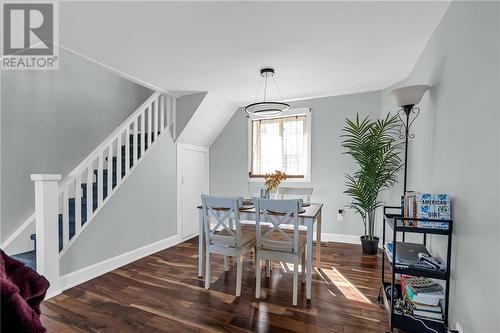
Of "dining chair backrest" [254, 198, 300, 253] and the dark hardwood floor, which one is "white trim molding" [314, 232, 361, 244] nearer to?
the dark hardwood floor

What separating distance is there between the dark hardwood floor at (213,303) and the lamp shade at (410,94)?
5.92 feet

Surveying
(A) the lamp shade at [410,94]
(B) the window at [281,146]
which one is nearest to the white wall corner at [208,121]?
(B) the window at [281,146]

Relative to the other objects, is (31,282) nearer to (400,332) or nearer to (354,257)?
(400,332)

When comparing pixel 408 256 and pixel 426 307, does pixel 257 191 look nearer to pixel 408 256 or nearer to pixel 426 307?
pixel 408 256

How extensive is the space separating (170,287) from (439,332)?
7.41 ft

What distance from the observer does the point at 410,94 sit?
201cm

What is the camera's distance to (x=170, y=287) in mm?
2459

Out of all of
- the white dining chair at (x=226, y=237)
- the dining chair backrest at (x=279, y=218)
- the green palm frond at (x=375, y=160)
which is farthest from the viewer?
the green palm frond at (x=375, y=160)

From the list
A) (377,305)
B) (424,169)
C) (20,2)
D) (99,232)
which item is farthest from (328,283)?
(20,2)

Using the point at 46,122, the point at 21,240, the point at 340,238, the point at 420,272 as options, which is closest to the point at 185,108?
the point at 46,122

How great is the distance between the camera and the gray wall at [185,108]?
3807 mm

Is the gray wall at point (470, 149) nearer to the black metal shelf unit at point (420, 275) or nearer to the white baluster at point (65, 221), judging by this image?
the black metal shelf unit at point (420, 275)

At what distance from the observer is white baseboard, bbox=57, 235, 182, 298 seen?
7.94ft

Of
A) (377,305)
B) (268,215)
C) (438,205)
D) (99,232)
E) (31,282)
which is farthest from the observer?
(99,232)
